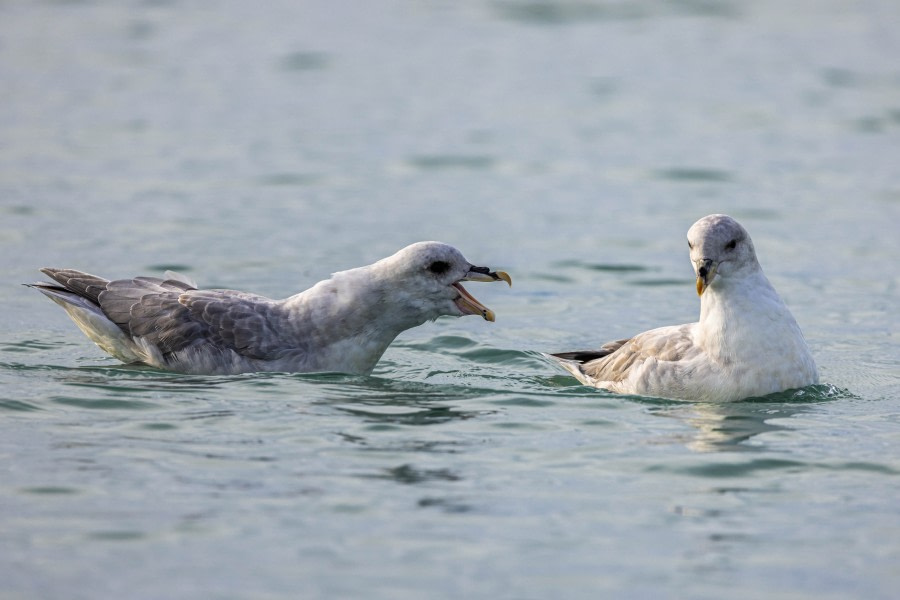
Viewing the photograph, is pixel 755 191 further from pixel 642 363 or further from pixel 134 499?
pixel 134 499

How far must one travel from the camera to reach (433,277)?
10.5m

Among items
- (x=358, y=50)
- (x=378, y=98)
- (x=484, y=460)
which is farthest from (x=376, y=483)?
(x=358, y=50)

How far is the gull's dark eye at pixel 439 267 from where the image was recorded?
10500 millimetres

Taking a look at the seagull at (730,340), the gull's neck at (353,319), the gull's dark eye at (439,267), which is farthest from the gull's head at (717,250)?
the gull's neck at (353,319)

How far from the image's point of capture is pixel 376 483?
8.40 metres

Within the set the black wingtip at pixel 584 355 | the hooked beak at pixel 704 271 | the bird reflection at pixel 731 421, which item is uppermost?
the hooked beak at pixel 704 271

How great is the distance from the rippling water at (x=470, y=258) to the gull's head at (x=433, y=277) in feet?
2.09

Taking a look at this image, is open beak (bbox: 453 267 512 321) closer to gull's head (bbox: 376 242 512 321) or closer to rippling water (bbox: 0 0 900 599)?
gull's head (bbox: 376 242 512 321)

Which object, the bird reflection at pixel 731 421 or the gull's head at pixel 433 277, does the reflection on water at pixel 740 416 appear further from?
the gull's head at pixel 433 277

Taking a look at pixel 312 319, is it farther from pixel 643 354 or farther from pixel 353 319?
pixel 643 354

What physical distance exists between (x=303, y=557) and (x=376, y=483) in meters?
1.11

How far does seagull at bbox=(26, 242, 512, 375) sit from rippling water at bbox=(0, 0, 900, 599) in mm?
237

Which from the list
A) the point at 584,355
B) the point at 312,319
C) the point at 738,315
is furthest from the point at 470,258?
the point at 738,315

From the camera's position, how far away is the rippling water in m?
7.55
